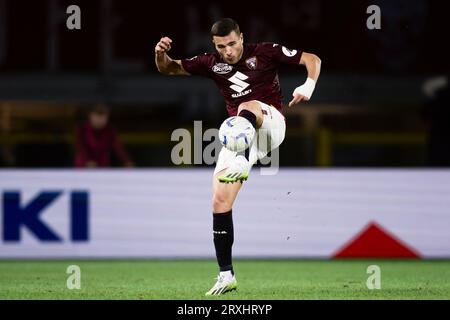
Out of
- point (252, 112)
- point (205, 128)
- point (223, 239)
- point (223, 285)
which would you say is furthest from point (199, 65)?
point (205, 128)

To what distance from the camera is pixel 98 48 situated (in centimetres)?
1712

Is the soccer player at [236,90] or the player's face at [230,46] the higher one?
the player's face at [230,46]

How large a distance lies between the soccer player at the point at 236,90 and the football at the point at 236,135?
0.14 metres

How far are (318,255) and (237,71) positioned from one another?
12.5 ft

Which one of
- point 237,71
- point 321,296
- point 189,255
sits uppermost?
point 237,71

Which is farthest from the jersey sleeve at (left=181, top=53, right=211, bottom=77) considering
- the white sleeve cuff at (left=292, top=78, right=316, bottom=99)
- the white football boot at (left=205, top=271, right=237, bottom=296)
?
the white football boot at (left=205, top=271, right=237, bottom=296)

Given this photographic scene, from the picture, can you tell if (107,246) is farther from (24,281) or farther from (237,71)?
(237,71)

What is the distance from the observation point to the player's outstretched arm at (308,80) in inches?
298

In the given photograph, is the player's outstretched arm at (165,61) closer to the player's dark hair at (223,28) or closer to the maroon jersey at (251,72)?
the maroon jersey at (251,72)

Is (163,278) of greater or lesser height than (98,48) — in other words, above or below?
below

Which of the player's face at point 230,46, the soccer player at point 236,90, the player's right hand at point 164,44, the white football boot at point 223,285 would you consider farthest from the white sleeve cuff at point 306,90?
the white football boot at point 223,285
